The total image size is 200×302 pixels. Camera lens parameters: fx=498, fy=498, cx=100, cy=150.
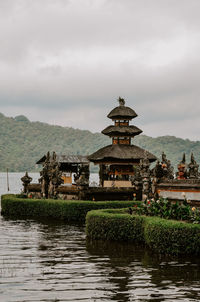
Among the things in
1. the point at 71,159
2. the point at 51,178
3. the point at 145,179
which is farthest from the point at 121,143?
the point at 145,179

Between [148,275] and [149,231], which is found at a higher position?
[149,231]

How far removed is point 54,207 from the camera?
3928 centimetres

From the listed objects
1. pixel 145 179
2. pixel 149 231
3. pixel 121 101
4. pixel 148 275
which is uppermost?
pixel 121 101

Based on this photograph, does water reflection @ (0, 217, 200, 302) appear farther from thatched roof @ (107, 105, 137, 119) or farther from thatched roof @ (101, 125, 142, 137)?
thatched roof @ (107, 105, 137, 119)

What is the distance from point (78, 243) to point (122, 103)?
119ft

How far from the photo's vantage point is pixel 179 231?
1948cm

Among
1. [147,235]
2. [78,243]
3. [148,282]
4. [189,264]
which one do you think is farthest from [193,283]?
[78,243]

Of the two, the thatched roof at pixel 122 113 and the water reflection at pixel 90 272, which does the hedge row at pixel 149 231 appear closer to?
the water reflection at pixel 90 272

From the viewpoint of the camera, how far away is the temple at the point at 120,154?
53.3 meters

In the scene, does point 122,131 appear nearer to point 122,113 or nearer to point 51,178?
point 122,113

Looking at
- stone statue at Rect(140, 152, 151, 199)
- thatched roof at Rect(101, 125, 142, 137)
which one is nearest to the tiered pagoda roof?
thatched roof at Rect(101, 125, 142, 137)

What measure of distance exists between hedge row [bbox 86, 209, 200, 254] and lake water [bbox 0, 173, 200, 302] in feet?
1.89

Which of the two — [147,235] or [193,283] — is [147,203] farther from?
[193,283]

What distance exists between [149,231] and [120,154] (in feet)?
104
